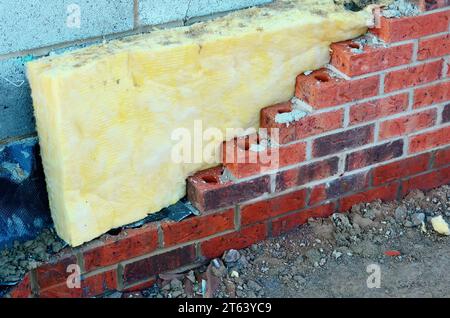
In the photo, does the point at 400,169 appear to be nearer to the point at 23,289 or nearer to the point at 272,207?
the point at 272,207

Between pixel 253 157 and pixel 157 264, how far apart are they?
52 centimetres

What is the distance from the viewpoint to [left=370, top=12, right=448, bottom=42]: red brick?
255 centimetres

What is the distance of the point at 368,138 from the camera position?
271 centimetres

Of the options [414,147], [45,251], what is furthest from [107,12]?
[414,147]

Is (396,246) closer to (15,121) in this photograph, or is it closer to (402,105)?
(402,105)

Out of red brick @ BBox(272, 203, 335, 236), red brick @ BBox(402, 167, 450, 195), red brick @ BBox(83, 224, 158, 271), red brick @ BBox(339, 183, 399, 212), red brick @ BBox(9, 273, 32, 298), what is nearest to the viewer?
red brick @ BBox(9, 273, 32, 298)

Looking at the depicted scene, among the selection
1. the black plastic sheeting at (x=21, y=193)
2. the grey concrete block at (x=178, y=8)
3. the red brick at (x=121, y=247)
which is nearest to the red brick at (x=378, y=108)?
the grey concrete block at (x=178, y=8)

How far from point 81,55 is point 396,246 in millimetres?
1396

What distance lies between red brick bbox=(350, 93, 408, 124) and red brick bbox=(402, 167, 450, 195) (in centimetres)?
37

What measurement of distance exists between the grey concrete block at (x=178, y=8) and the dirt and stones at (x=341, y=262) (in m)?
0.89

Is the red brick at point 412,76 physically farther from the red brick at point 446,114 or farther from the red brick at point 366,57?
the red brick at point 446,114

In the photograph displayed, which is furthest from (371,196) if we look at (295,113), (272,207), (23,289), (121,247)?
(23,289)

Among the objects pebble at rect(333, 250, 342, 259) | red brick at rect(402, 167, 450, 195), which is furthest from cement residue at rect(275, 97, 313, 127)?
red brick at rect(402, 167, 450, 195)

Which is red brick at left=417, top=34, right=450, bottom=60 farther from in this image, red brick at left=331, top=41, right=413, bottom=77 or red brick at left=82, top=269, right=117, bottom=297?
red brick at left=82, top=269, right=117, bottom=297
